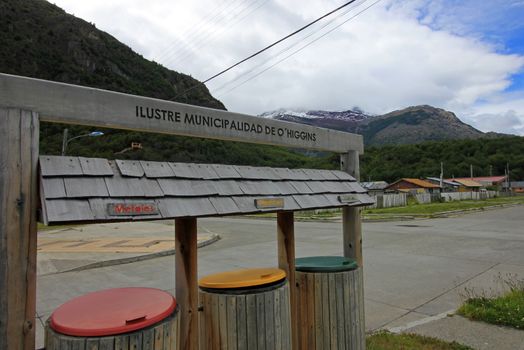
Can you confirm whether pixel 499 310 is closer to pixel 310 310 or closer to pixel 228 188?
pixel 310 310

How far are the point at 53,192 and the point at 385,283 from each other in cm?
636

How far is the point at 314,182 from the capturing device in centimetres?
322

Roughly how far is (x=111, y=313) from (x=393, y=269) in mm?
7309

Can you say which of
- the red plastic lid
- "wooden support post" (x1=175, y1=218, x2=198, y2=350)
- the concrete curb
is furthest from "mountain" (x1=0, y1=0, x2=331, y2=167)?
the red plastic lid

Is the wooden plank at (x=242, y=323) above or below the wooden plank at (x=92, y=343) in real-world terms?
below

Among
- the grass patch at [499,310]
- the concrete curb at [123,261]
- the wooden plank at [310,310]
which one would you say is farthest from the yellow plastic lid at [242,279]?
the concrete curb at [123,261]

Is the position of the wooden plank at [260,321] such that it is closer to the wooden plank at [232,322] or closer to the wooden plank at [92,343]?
the wooden plank at [232,322]

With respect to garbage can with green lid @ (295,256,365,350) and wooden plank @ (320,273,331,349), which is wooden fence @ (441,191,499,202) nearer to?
garbage can with green lid @ (295,256,365,350)

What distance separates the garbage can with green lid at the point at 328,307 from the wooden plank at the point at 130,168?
163 centimetres

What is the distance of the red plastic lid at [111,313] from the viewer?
177 centimetres

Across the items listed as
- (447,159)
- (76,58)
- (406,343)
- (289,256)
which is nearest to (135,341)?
(289,256)

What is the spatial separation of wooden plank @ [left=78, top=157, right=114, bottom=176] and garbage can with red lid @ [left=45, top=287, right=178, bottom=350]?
71 centimetres

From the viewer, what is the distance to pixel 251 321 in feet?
7.93

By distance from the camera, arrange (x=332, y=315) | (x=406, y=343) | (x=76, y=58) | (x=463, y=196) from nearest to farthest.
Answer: (x=332, y=315)
(x=406, y=343)
(x=463, y=196)
(x=76, y=58)
